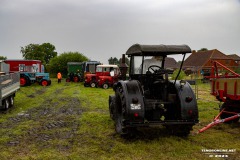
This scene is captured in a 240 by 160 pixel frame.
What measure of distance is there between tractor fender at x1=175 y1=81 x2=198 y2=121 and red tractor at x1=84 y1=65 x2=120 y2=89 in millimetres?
18359

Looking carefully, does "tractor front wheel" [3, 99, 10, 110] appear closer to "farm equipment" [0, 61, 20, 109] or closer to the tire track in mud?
"farm equipment" [0, 61, 20, 109]

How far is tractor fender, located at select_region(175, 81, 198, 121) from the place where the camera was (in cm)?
670

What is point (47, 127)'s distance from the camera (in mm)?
8414

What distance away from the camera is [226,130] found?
793 cm

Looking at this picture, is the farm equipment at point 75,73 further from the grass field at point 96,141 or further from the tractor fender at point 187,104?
the tractor fender at point 187,104

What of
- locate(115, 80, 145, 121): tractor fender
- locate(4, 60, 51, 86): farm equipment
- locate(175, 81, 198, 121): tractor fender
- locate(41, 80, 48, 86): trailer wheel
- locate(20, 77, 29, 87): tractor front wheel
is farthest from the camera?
locate(41, 80, 48, 86): trailer wheel

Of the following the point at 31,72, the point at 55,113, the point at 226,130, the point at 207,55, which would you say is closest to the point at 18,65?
the point at 31,72

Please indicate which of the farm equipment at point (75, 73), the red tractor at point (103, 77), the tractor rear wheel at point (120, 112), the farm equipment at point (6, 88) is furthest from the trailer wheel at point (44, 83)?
the tractor rear wheel at point (120, 112)

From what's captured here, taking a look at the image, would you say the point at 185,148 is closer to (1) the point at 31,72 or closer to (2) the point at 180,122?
(2) the point at 180,122

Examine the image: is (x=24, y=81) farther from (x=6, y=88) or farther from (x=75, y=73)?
(x=6, y=88)

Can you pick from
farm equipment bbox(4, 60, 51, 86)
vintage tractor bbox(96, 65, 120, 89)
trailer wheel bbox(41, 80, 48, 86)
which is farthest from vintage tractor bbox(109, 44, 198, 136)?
farm equipment bbox(4, 60, 51, 86)

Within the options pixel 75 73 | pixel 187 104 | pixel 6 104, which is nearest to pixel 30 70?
pixel 75 73

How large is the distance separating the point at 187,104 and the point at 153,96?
3.67 feet

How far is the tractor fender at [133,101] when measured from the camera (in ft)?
20.9
